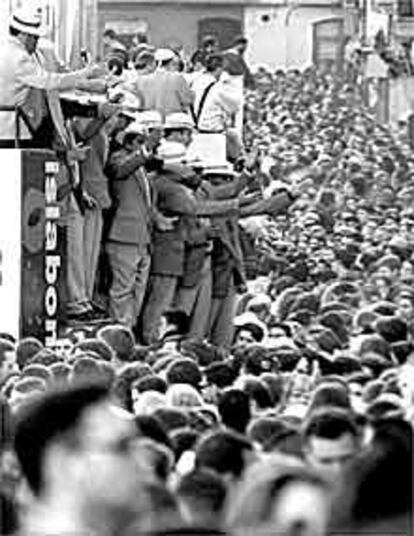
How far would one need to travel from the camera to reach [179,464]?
992 centimetres

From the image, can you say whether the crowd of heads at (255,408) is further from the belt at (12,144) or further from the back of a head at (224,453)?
the belt at (12,144)

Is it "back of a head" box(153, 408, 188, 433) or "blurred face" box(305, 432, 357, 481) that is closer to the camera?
"blurred face" box(305, 432, 357, 481)

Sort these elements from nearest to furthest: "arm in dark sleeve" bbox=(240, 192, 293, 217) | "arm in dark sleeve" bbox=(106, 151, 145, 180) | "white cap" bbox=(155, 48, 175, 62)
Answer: "arm in dark sleeve" bbox=(106, 151, 145, 180) → "arm in dark sleeve" bbox=(240, 192, 293, 217) → "white cap" bbox=(155, 48, 175, 62)

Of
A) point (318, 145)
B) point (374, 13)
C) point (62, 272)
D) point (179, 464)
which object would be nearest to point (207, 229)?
point (62, 272)

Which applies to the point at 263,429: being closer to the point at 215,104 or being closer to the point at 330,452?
Answer: the point at 330,452

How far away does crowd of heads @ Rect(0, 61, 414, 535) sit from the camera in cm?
773

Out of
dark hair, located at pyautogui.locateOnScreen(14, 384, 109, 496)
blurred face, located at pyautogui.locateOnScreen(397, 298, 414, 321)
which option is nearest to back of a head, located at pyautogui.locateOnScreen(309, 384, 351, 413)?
dark hair, located at pyautogui.locateOnScreen(14, 384, 109, 496)

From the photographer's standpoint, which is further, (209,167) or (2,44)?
(209,167)

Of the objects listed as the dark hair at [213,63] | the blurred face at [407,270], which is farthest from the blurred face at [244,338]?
the dark hair at [213,63]

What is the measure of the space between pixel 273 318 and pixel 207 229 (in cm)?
77

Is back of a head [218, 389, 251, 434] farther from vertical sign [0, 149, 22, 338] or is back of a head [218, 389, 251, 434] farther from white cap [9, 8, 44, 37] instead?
white cap [9, 8, 44, 37]

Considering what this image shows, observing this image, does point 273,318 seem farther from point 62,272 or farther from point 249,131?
point 249,131

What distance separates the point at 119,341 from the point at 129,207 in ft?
9.98

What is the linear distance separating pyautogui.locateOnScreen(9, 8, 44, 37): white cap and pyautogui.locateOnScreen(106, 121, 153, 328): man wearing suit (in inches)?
59.4
